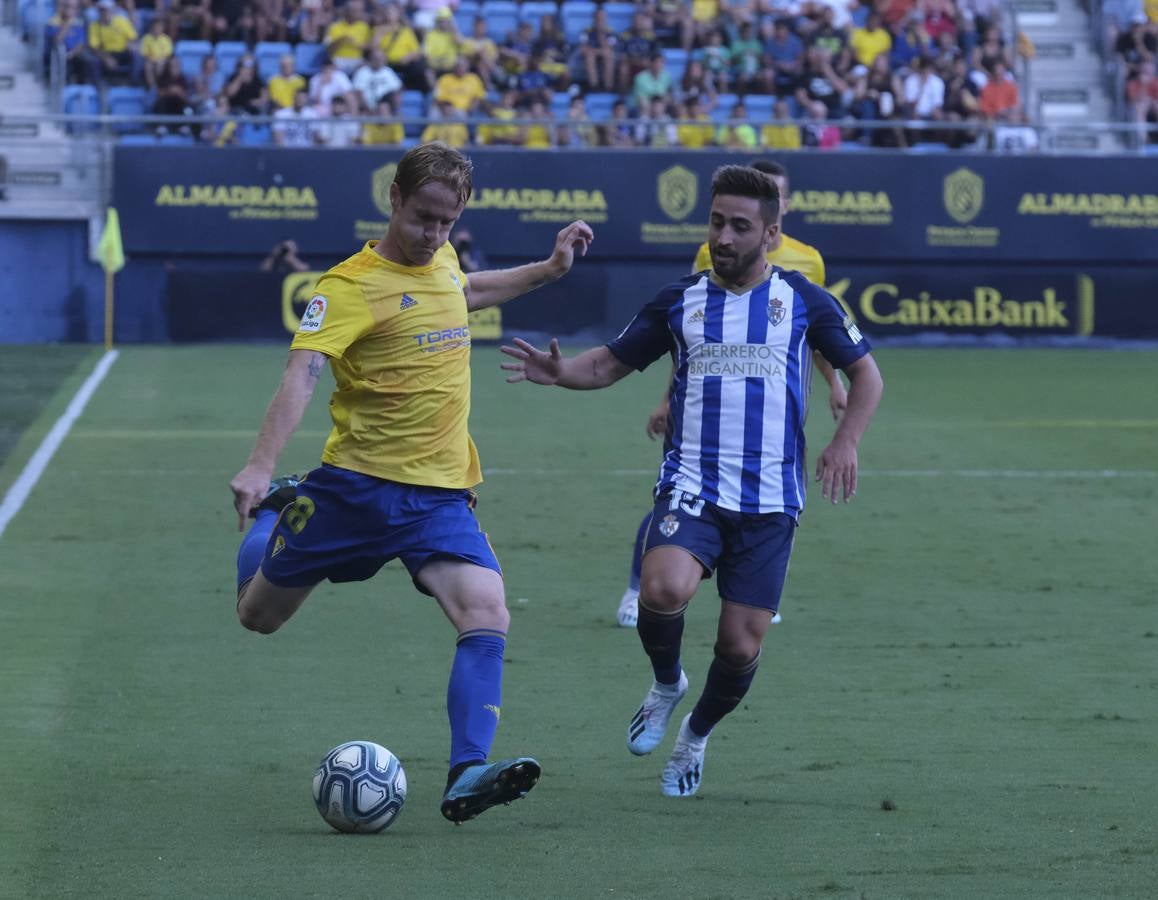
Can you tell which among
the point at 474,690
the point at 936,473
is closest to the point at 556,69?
the point at 936,473

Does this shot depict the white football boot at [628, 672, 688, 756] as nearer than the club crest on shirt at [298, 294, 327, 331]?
No

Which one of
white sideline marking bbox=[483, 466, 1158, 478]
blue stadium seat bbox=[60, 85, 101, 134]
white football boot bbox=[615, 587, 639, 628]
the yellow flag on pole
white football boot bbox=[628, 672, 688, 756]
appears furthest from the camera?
blue stadium seat bbox=[60, 85, 101, 134]

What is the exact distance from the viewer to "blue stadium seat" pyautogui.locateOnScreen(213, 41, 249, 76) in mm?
27969

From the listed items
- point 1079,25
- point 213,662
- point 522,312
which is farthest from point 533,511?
point 1079,25

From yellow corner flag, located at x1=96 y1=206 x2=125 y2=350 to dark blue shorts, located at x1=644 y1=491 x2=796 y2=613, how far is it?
794 inches

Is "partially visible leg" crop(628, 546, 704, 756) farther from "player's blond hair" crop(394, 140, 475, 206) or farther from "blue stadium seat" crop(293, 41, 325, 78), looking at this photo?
"blue stadium seat" crop(293, 41, 325, 78)

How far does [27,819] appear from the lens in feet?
19.0

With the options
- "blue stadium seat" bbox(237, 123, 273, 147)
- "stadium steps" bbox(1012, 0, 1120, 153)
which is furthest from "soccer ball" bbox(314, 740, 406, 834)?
"stadium steps" bbox(1012, 0, 1120, 153)

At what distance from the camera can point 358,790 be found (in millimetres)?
5676

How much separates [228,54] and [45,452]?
1353 cm

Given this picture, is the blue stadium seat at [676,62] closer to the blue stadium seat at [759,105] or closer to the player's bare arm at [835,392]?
the blue stadium seat at [759,105]

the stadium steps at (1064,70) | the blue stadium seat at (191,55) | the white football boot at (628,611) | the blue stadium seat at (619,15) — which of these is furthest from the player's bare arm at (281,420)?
the stadium steps at (1064,70)

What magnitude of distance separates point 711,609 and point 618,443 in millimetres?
7212

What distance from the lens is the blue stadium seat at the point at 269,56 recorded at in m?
28.2
